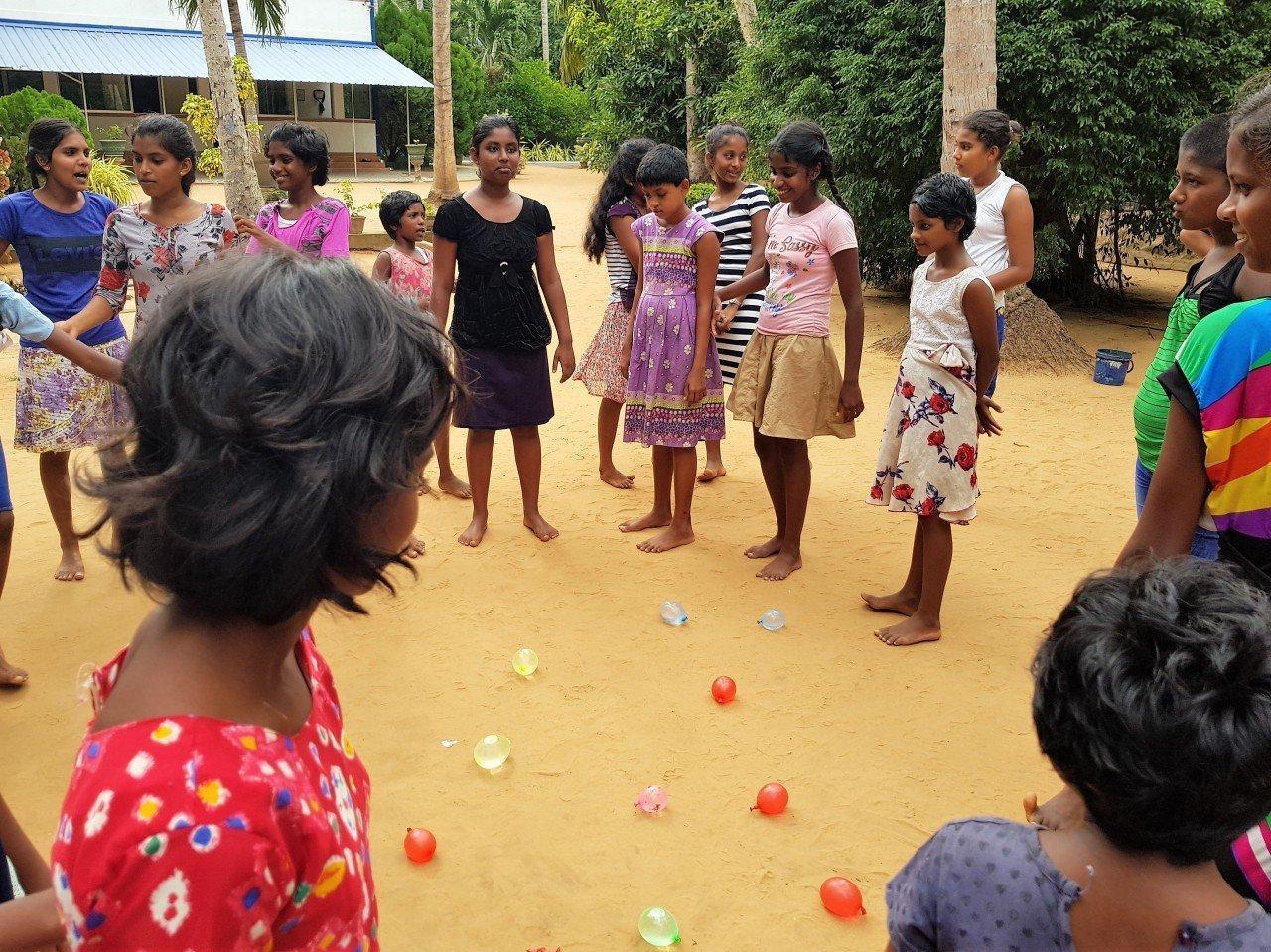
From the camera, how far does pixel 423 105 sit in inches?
1332

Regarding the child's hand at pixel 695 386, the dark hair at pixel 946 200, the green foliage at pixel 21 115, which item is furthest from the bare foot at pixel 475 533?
the green foliage at pixel 21 115

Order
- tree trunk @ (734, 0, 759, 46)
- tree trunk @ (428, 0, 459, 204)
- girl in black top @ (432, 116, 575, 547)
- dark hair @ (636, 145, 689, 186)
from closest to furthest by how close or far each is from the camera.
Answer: dark hair @ (636, 145, 689, 186) < girl in black top @ (432, 116, 575, 547) < tree trunk @ (734, 0, 759, 46) < tree trunk @ (428, 0, 459, 204)

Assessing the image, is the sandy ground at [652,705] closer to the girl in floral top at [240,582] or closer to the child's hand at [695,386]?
the child's hand at [695,386]

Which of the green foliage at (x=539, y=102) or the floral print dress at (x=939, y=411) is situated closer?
the floral print dress at (x=939, y=411)

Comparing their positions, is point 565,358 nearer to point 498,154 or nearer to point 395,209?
point 498,154

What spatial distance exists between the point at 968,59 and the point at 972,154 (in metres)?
4.26

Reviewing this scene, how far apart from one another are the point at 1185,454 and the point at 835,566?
3160 mm

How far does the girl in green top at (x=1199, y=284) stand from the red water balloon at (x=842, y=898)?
1269 mm

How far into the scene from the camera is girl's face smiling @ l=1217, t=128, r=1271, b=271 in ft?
6.20

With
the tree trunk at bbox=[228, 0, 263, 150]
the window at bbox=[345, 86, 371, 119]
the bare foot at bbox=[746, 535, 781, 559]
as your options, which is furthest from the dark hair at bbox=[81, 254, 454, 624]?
the window at bbox=[345, 86, 371, 119]

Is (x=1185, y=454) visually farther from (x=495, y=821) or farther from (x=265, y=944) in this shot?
(x=495, y=821)

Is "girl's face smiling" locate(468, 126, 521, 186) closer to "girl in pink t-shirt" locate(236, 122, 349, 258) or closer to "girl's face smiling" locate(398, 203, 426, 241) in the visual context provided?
"girl in pink t-shirt" locate(236, 122, 349, 258)

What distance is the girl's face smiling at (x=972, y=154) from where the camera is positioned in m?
5.04

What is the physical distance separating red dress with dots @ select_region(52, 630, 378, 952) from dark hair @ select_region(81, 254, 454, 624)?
6.9 inches
